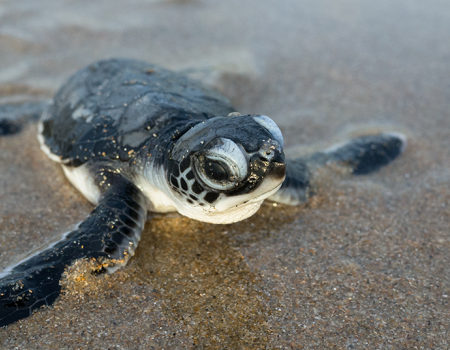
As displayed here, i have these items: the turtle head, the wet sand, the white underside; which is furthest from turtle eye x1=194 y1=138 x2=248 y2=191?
the white underside

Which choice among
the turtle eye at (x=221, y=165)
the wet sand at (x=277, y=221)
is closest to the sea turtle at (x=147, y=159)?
the turtle eye at (x=221, y=165)

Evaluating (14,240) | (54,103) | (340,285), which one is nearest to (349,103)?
(340,285)

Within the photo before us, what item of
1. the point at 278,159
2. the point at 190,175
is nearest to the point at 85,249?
the point at 190,175

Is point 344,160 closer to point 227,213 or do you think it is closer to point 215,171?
point 227,213

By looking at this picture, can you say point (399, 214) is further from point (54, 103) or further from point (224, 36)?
point (224, 36)

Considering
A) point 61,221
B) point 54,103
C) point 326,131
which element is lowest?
point 326,131

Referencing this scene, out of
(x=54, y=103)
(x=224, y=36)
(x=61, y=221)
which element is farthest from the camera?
(x=224, y=36)
